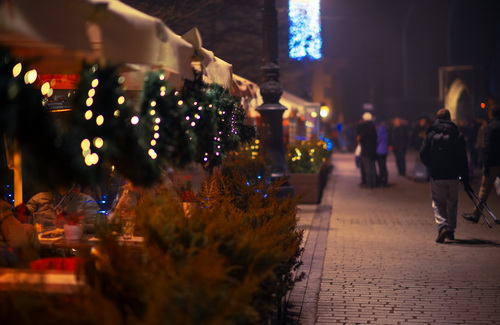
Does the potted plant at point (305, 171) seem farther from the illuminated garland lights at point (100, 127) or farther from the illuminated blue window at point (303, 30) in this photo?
the illuminated garland lights at point (100, 127)

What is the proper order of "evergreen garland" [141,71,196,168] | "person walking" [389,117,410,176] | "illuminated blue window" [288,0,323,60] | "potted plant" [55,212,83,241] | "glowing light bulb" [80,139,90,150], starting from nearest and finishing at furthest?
"glowing light bulb" [80,139,90,150]
"evergreen garland" [141,71,196,168]
"potted plant" [55,212,83,241]
"person walking" [389,117,410,176]
"illuminated blue window" [288,0,323,60]

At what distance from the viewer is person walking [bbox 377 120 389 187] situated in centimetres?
2305

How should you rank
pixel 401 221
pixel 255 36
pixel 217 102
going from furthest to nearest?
pixel 255 36 → pixel 401 221 → pixel 217 102

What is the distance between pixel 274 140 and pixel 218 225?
1025cm

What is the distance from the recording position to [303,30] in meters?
30.3

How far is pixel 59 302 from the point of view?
423cm

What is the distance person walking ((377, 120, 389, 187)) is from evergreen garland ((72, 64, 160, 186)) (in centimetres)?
1816

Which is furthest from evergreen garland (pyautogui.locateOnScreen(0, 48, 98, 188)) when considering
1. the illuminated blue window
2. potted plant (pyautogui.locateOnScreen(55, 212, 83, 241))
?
the illuminated blue window

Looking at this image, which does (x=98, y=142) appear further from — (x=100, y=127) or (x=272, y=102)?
(x=272, y=102)

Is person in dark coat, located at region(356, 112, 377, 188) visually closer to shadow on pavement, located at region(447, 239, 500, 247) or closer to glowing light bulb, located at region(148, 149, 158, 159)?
shadow on pavement, located at region(447, 239, 500, 247)

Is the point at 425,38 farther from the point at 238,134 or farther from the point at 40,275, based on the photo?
the point at 40,275

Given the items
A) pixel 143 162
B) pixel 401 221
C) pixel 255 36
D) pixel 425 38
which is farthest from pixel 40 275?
pixel 425 38

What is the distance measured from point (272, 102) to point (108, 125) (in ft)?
33.8

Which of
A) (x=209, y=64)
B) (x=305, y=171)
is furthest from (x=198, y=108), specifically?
(x=305, y=171)
